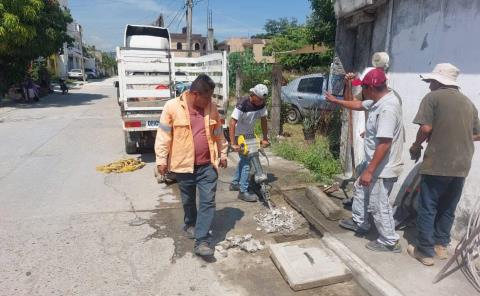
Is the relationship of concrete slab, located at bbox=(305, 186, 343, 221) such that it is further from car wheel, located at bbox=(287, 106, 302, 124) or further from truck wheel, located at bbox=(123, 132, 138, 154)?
car wheel, located at bbox=(287, 106, 302, 124)

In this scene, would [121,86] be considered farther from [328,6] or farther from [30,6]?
[30,6]

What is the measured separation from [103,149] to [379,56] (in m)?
6.62

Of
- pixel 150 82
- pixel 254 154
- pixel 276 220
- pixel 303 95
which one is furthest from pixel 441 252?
pixel 303 95

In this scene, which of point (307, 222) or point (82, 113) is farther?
point (82, 113)

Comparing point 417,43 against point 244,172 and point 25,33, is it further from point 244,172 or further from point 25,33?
point 25,33

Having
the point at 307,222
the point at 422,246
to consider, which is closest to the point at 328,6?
the point at 307,222

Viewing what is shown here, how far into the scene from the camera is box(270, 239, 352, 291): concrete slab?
10.9 ft

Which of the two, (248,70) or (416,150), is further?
(248,70)

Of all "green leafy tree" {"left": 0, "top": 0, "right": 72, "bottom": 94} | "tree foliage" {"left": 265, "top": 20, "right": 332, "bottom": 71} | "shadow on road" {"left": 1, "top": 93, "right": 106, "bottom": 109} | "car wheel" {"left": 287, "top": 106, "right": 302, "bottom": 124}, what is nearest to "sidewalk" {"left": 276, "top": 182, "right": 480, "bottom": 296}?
"car wheel" {"left": 287, "top": 106, "right": 302, "bottom": 124}

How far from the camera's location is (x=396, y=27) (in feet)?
14.7

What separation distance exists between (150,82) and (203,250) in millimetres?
5152

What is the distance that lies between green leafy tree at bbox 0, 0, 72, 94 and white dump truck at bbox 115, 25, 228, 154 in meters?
11.1

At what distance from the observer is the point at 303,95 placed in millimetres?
11312

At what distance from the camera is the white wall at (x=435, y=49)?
3.49 metres
